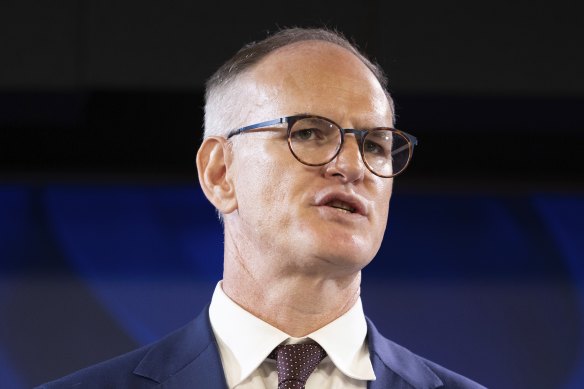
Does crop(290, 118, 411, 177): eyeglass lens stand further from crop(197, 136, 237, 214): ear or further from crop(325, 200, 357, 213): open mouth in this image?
crop(197, 136, 237, 214): ear

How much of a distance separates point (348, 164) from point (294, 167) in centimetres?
9

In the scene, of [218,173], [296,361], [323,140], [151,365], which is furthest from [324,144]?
[151,365]

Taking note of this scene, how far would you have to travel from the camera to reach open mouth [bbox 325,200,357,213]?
1.79 meters

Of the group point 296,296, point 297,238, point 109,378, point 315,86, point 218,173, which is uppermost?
point 315,86

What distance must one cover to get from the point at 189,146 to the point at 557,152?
1189mm

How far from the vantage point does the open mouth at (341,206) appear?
5.87ft

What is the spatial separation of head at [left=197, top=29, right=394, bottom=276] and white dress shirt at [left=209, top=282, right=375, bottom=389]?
11cm

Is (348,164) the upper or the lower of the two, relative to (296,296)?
upper

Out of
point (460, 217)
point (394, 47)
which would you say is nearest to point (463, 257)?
point (460, 217)

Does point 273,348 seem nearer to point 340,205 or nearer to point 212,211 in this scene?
point 340,205

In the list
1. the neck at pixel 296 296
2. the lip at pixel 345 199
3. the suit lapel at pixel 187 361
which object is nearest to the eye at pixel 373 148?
the lip at pixel 345 199

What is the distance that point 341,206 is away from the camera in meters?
1.80

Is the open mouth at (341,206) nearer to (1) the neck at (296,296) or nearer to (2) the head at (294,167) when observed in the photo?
(2) the head at (294,167)

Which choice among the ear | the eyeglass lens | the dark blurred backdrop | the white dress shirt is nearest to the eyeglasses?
the eyeglass lens
